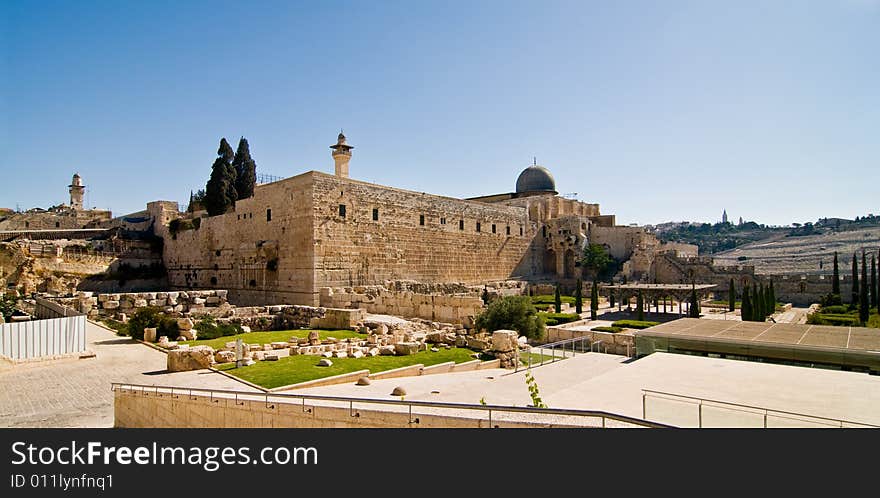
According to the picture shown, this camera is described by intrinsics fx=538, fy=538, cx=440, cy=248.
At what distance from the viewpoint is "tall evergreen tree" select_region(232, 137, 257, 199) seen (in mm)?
34344

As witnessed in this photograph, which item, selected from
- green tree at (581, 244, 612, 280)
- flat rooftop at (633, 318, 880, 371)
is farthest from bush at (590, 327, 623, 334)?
green tree at (581, 244, 612, 280)

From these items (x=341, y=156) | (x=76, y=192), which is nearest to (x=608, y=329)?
(x=341, y=156)

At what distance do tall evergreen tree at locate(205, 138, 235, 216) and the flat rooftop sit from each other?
26276 millimetres

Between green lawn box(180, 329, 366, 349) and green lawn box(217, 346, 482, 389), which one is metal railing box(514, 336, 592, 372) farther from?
green lawn box(180, 329, 366, 349)

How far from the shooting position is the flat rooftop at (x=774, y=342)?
10453 millimetres

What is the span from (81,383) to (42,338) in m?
3.15

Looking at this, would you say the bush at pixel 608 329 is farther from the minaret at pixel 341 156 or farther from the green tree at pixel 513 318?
the minaret at pixel 341 156

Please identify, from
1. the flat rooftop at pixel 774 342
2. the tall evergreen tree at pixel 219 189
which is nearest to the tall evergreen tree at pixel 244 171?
the tall evergreen tree at pixel 219 189

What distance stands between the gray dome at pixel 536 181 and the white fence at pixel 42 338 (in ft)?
106
